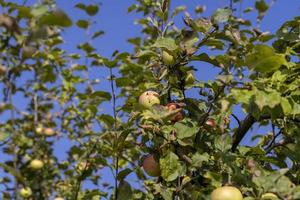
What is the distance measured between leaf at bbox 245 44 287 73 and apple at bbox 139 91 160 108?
2.10ft

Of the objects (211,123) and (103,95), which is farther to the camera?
(103,95)

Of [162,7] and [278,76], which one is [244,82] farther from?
[162,7]

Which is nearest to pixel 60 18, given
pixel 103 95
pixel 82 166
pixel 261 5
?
pixel 103 95

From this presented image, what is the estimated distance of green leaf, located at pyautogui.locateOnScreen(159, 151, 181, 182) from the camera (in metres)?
2.22

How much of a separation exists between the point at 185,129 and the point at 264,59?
0.47m

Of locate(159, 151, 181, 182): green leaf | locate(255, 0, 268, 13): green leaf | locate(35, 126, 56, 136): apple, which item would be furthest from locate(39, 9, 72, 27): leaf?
locate(35, 126, 56, 136): apple

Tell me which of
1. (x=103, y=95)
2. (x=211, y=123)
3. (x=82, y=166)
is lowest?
(x=211, y=123)

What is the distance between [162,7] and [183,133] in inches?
29.6

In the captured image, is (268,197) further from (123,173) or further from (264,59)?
(123,173)

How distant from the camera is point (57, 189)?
5.16m

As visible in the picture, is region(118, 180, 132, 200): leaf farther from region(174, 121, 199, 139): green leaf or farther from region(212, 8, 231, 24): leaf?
region(212, 8, 231, 24): leaf

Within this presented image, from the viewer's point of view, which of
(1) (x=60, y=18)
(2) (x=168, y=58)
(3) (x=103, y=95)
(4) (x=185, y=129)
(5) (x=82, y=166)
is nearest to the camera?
(1) (x=60, y=18)

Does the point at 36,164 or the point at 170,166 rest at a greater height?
the point at 36,164

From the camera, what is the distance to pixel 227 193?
195 cm
